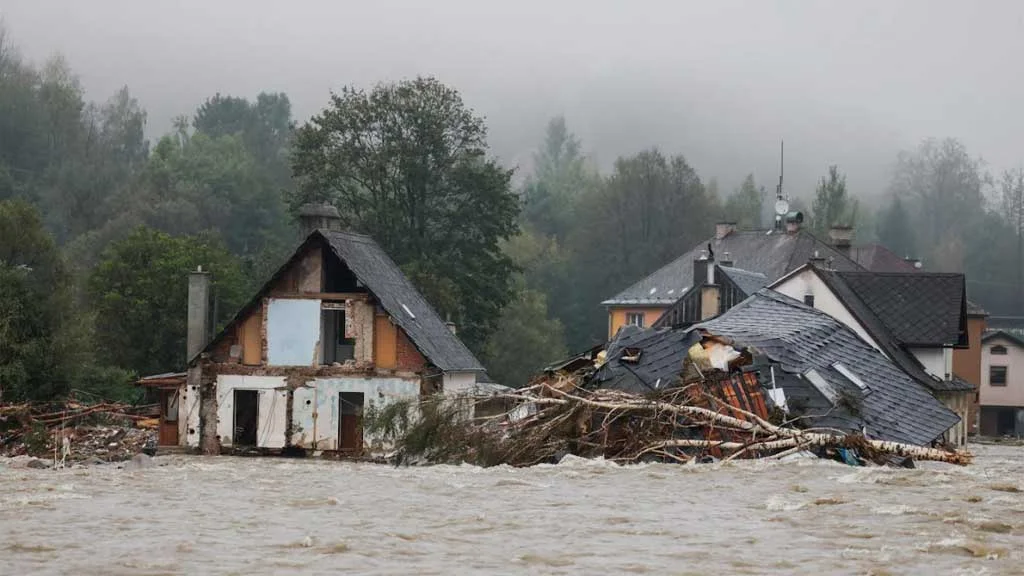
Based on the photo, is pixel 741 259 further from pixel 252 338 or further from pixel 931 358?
pixel 252 338

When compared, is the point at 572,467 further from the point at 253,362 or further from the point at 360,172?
the point at 360,172

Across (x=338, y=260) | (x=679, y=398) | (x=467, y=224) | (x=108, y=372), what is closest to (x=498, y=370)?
(x=467, y=224)

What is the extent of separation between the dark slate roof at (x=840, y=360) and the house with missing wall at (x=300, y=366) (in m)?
9.35

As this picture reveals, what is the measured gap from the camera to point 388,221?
6128 centimetres

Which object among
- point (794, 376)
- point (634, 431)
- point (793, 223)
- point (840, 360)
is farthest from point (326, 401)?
point (793, 223)

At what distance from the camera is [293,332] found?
39.3 metres

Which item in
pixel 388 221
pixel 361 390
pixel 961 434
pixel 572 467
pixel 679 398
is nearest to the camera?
pixel 572 467

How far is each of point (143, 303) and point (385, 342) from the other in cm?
1641

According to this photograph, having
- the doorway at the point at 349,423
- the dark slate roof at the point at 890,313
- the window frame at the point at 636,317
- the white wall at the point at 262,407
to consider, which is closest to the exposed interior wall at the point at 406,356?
the doorway at the point at 349,423

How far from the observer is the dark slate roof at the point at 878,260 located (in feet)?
225

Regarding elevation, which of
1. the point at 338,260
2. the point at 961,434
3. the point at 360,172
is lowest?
the point at 961,434

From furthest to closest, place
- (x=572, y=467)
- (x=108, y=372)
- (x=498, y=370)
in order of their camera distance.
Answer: (x=498, y=370) < (x=108, y=372) < (x=572, y=467)

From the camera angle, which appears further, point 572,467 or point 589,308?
point 589,308

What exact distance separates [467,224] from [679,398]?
124 ft
